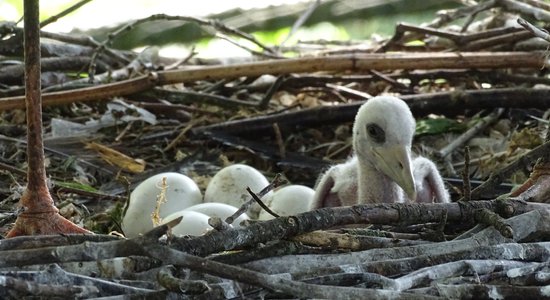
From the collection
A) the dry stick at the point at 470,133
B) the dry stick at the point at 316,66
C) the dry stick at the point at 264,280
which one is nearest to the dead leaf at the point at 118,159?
the dry stick at the point at 316,66

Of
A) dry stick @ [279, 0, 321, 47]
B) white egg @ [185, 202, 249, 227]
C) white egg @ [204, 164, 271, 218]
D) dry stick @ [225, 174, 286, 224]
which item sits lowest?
white egg @ [204, 164, 271, 218]

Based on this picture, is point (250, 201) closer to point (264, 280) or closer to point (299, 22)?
point (264, 280)

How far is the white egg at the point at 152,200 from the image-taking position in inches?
128

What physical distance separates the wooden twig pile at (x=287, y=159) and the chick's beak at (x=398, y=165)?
0.16 metres

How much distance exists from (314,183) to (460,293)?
201 centimetres

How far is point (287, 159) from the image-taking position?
3.97m

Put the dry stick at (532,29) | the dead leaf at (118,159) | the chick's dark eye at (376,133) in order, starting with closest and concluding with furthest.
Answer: the dry stick at (532,29) → the chick's dark eye at (376,133) → the dead leaf at (118,159)

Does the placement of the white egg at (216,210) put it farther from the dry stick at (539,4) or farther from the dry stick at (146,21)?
the dry stick at (539,4)

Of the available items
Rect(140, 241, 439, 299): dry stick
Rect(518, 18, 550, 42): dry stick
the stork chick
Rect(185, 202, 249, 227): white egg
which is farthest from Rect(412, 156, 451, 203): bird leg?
Rect(140, 241, 439, 299): dry stick

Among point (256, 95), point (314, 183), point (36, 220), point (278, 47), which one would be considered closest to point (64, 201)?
point (36, 220)

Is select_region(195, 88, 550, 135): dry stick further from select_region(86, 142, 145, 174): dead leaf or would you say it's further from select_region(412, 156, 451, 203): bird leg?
select_region(412, 156, 451, 203): bird leg

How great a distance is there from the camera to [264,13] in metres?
6.04

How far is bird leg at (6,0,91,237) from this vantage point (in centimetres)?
255

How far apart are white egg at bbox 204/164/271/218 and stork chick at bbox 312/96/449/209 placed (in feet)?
0.65
